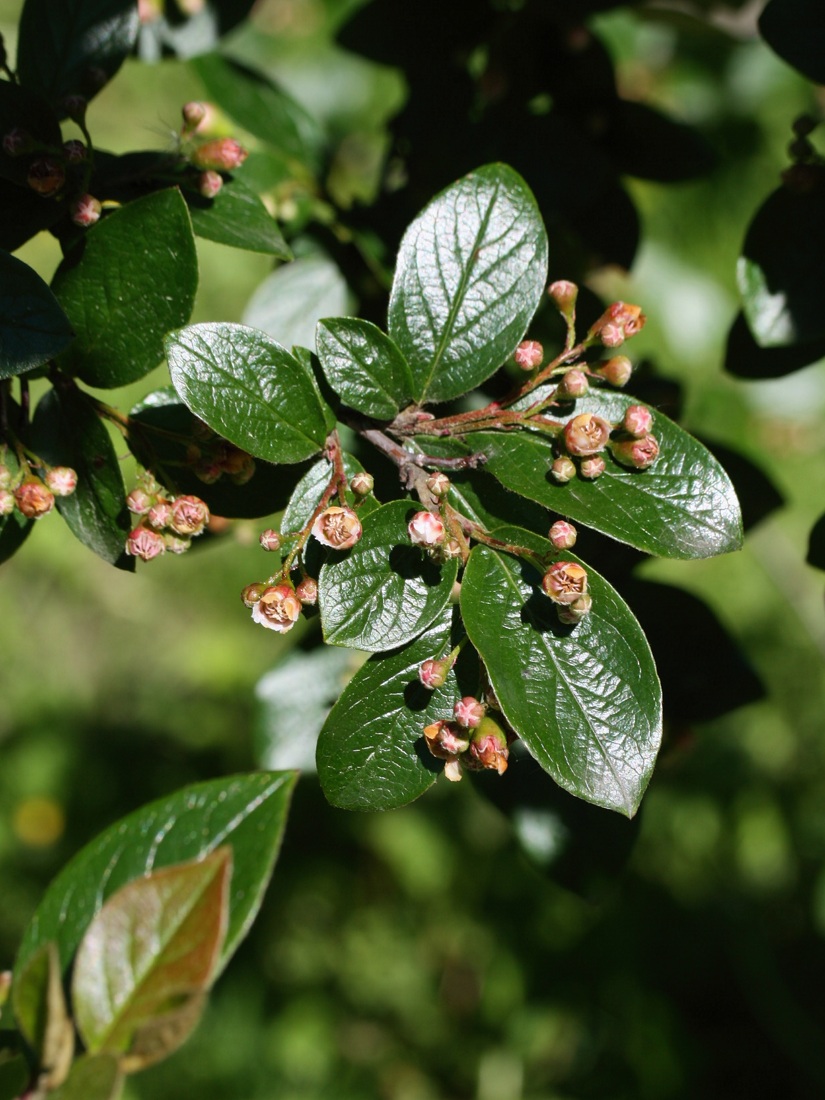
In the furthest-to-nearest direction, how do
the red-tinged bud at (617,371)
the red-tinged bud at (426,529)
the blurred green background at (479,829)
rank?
1. the blurred green background at (479,829)
2. the red-tinged bud at (617,371)
3. the red-tinged bud at (426,529)

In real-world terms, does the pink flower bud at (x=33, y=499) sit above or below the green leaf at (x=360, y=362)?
below

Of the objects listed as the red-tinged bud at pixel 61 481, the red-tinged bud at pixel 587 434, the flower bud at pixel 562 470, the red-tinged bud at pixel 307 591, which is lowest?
the red-tinged bud at pixel 61 481

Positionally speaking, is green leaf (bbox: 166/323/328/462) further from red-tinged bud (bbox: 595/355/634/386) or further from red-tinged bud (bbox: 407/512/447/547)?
red-tinged bud (bbox: 595/355/634/386)

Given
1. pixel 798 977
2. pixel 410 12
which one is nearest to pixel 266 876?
pixel 410 12

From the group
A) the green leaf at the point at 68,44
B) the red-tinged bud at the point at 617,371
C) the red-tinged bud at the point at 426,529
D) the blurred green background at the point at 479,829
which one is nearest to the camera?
the red-tinged bud at the point at 426,529

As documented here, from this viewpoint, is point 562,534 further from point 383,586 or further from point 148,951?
point 148,951

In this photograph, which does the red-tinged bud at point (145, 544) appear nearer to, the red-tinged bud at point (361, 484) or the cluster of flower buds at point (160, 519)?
the cluster of flower buds at point (160, 519)

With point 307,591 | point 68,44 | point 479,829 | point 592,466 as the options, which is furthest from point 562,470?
point 479,829

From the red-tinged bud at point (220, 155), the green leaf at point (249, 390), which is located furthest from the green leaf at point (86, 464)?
the red-tinged bud at point (220, 155)
